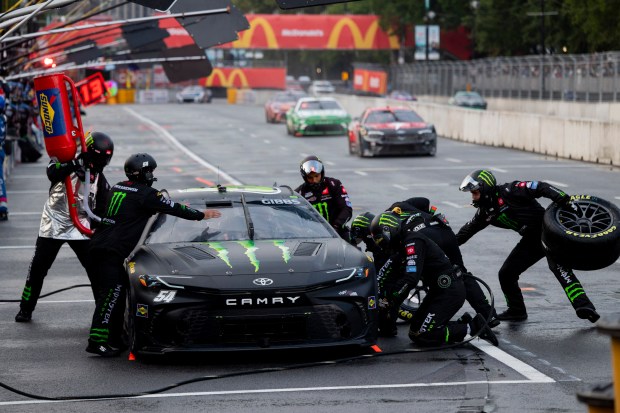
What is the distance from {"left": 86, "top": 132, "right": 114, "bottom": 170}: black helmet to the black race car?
131cm

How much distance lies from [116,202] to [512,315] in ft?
12.2

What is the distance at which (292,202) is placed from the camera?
37.6 feet

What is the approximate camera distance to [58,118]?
11984 mm

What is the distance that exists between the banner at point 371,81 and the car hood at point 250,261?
89577 mm

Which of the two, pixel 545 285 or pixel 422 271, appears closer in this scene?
pixel 422 271

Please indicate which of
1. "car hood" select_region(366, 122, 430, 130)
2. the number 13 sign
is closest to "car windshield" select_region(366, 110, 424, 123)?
"car hood" select_region(366, 122, 430, 130)

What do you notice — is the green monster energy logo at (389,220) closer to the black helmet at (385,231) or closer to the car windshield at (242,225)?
the black helmet at (385,231)

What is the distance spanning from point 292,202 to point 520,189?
82.8 inches

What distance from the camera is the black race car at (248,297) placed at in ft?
31.6

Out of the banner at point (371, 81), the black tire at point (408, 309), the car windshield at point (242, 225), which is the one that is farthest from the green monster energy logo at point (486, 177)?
the banner at point (371, 81)

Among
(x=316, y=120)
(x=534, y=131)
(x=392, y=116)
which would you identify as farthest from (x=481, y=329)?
(x=316, y=120)

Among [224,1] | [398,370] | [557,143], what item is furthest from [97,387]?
[557,143]

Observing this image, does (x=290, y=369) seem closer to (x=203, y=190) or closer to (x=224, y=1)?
(x=203, y=190)

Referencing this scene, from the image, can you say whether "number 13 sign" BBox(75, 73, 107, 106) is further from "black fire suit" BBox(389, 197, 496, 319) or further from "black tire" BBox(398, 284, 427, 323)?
"black fire suit" BBox(389, 197, 496, 319)
